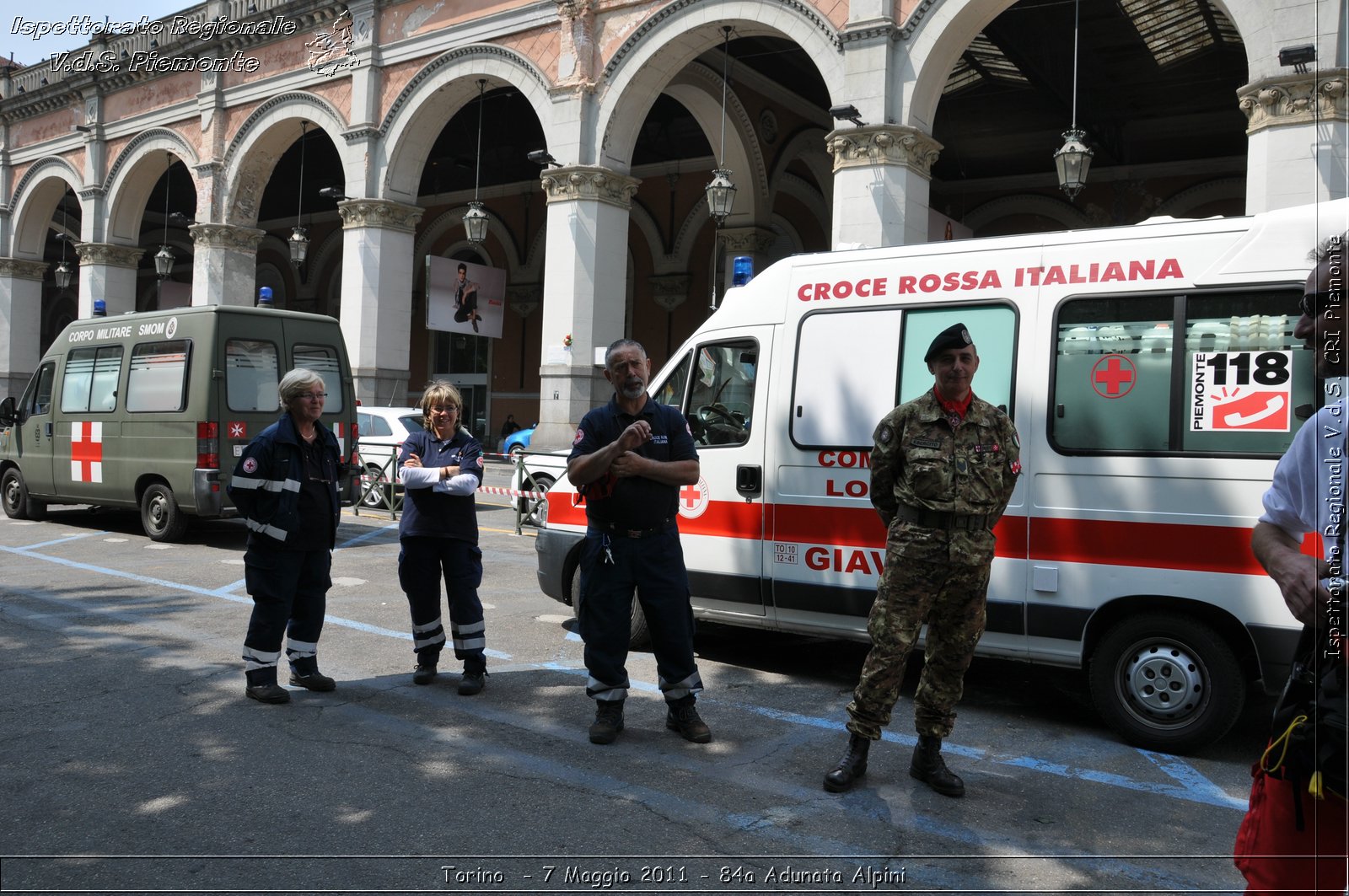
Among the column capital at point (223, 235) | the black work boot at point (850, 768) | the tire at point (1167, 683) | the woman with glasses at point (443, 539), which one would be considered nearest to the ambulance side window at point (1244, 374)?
the tire at point (1167, 683)

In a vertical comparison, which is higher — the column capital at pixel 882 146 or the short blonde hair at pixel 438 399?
the column capital at pixel 882 146

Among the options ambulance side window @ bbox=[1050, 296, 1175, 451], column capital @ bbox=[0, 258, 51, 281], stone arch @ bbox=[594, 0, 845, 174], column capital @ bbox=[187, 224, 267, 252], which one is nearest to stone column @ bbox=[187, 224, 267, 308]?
column capital @ bbox=[187, 224, 267, 252]

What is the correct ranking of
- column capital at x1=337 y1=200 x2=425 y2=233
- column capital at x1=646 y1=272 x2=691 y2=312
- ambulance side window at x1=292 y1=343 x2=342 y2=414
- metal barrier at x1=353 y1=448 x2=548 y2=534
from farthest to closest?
column capital at x1=646 y1=272 x2=691 y2=312
column capital at x1=337 y1=200 x2=425 y2=233
metal barrier at x1=353 y1=448 x2=548 y2=534
ambulance side window at x1=292 y1=343 x2=342 y2=414

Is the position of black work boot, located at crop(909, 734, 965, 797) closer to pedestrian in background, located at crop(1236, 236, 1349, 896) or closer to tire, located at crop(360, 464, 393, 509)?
pedestrian in background, located at crop(1236, 236, 1349, 896)

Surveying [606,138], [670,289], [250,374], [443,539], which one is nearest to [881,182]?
[606,138]

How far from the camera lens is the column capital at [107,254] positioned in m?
28.2

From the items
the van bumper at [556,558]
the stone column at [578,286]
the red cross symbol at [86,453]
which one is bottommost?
the van bumper at [556,558]

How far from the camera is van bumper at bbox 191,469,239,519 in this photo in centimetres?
1093

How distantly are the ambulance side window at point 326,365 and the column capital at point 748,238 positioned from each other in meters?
13.4

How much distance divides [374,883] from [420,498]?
2.70m

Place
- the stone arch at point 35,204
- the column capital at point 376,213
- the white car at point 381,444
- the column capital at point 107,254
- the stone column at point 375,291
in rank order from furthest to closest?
the stone arch at point 35,204 → the column capital at point 107,254 → the stone column at point 375,291 → the column capital at point 376,213 → the white car at point 381,444

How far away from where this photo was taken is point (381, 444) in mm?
16062

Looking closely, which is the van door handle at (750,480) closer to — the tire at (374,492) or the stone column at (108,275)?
the tire at (374,492)

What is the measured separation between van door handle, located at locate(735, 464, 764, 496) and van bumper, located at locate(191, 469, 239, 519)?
7.07 metres
